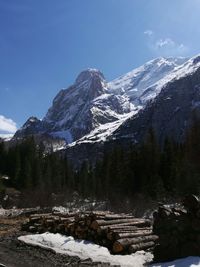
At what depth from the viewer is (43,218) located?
2419cm

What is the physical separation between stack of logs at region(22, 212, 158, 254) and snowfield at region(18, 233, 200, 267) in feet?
1.45

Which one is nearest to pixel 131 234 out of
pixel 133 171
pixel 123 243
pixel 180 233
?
pixel 123 243

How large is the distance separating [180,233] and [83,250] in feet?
14.2

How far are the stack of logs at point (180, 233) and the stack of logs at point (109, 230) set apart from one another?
1.73m

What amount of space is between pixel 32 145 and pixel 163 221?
298 ft

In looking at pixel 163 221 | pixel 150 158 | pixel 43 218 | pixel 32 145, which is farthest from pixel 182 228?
pixel 32 145

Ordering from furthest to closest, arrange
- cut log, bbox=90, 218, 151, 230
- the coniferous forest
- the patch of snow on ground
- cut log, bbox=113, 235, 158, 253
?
the coniferous forest
cut log, bbox=90, 218, 151, 230
cut log, bbox=113, 235, 158, 253
the patch of snow on ground

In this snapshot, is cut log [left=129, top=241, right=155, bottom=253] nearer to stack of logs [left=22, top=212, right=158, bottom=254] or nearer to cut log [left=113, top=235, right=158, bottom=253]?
stack of logs [left=22, top=212, right=158, bottom=254]

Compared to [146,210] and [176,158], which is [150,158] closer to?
[176,158]

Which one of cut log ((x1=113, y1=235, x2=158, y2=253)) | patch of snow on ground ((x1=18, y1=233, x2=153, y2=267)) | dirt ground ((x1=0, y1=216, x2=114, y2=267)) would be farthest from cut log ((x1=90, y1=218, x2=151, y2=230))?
dirt ground ((x1=0, y1=216, x2=114, y2=267))

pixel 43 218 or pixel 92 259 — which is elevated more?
pixel 43 218

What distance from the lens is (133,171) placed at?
65875 millimetres

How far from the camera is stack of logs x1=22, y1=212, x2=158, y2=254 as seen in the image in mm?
17422

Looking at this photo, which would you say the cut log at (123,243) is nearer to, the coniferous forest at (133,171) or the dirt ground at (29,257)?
the dirt ground at (29,257)
